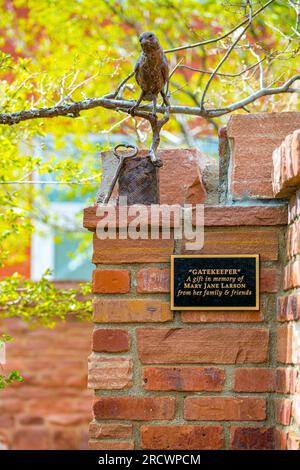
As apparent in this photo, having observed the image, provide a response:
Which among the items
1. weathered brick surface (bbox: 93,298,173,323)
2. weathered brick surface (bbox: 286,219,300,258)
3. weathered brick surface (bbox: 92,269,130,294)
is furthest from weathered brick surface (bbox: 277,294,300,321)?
weathered brick surface (bbox: 92,269,130,294)

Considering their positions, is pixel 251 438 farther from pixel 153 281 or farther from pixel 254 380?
pixel 153 281

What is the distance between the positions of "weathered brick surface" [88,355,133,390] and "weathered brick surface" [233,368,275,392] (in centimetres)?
35

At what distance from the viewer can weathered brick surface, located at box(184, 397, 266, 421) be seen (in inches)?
115

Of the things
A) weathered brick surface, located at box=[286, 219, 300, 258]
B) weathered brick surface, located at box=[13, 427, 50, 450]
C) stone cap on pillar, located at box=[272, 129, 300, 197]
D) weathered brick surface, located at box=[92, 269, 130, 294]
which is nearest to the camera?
stone cap on pillar, located at box=[272, 129, 300, 197]

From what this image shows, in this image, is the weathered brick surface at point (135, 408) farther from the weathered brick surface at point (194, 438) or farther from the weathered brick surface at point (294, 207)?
the weathered brick surface at point (294, 207)

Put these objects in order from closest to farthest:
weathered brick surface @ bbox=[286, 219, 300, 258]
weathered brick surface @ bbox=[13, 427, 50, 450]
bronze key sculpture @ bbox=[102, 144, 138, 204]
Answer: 1. weathered brick surface @ bbox=[286, 219, 300, 258]
2. bronze key sculpture @ bbox=[102, 144, 138, 204]
3. weathered brick surface @ bbox=[13, 427, 50, 450]

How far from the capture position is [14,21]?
8672mm

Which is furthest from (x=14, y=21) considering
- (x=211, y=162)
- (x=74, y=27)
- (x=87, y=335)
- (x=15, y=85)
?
(x=211, y=162)

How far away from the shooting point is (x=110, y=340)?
118 inches

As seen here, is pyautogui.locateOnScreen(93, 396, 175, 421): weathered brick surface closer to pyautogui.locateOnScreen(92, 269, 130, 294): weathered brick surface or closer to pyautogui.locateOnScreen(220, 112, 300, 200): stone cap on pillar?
pyautogui.locateOnScreen(92, 269, 130, 294): weathered brick surface

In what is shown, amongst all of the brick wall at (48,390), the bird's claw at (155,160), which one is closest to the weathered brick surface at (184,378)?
the bird's claw at (155,160)

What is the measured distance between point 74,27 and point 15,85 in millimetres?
3098

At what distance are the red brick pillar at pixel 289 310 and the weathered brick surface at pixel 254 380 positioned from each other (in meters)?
0.04

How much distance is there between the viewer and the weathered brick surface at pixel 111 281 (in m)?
3.02
